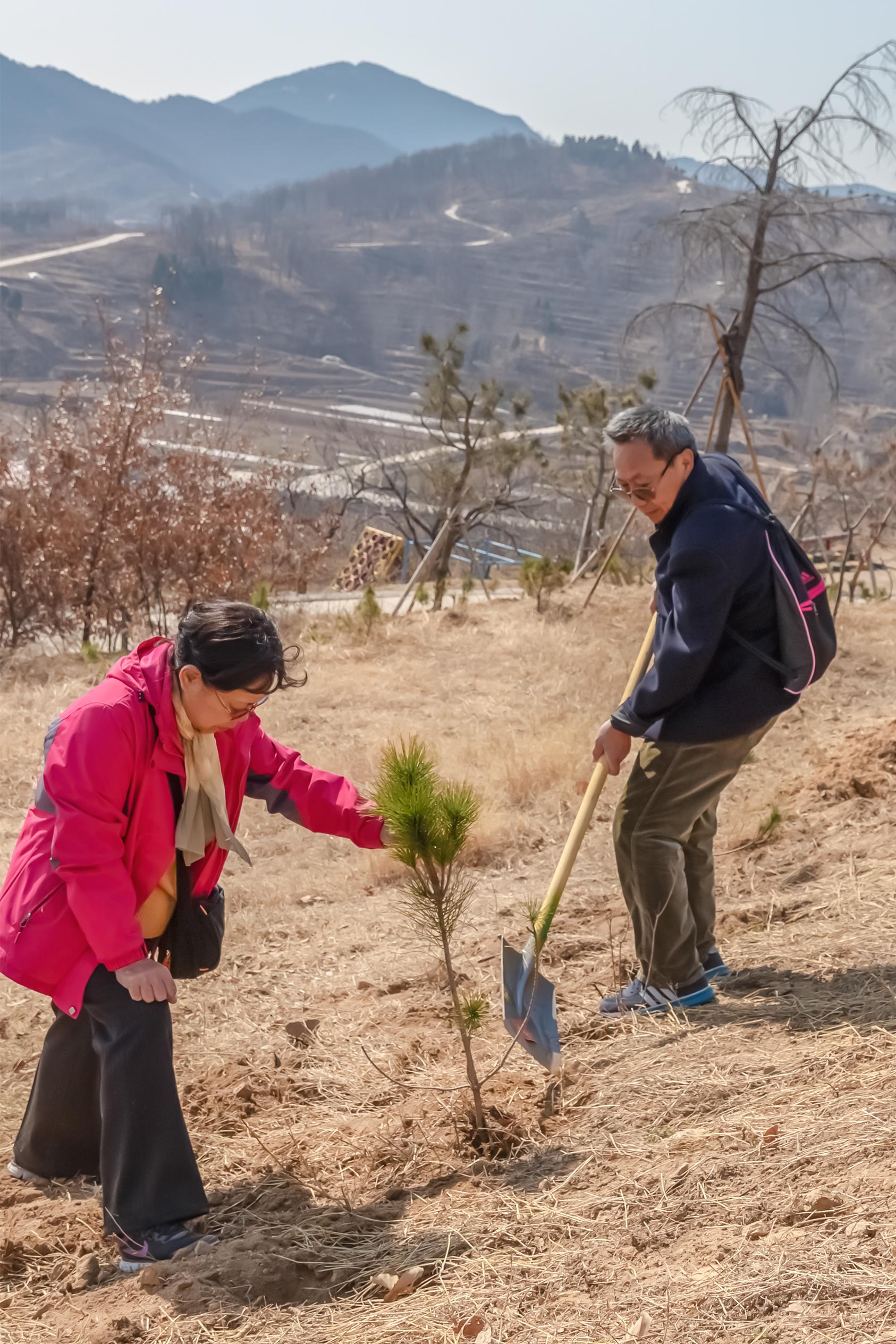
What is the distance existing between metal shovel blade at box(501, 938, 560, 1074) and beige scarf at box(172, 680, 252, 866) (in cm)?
77

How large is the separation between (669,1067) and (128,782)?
4.71 ft

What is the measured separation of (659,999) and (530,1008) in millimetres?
504

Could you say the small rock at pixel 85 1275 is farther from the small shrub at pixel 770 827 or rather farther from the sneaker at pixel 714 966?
the small shrub at pixel 770 827

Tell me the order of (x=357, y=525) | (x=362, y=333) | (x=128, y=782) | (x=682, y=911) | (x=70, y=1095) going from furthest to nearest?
(x=362, y=333) < (x=357, y=525) < (x=682, y=911) < (x=70, y=1095) < (x=128, y=782)

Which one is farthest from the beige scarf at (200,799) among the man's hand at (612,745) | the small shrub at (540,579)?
the small shrub at (540,579)

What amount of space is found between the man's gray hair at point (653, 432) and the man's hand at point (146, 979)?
1.57m

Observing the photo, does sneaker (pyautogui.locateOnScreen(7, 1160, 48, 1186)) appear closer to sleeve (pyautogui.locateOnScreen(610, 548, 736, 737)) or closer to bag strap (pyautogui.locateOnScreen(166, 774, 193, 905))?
bag strap (pyautogui.locateOnScreen(166, 774, 193, 905))

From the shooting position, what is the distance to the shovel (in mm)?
2715

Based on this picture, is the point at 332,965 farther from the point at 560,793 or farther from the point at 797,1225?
the point at 797,1225

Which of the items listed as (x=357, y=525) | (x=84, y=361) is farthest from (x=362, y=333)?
(x=357, y=525)

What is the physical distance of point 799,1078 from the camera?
2.53 metres

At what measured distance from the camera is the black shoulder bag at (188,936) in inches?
96.9

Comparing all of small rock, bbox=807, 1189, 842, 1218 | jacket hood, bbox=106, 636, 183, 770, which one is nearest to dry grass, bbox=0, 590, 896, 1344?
small rock, bbox=807, 1189, 842, 1218

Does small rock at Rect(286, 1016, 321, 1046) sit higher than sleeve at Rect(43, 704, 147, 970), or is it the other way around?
sleeve at Rect(43, 704, 147, 970)
